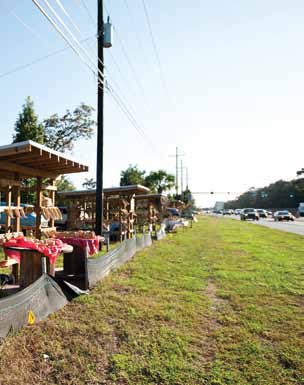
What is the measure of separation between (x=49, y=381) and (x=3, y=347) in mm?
732

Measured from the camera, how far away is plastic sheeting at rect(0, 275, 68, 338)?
3385 millimetres

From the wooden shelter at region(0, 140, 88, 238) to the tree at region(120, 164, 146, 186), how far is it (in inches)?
1563

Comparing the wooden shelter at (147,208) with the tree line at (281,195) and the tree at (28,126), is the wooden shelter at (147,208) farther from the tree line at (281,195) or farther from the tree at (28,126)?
the tree line at (281,195)

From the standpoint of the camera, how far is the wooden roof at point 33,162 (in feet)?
Answer: 17.6

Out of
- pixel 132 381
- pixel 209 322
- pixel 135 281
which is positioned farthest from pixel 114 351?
pixel 135 281

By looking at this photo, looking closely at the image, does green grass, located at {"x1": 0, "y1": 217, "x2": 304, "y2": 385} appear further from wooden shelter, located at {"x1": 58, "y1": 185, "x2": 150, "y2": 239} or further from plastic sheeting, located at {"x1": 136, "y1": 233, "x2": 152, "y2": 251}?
wooden shelter, located at {"x1": 58, "y1": 185, "x2": 150, "y2": 239}

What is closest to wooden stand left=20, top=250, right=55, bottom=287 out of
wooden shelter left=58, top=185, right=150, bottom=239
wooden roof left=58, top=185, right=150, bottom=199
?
wooden shelter left=58, top=185, right=150, bottom=239

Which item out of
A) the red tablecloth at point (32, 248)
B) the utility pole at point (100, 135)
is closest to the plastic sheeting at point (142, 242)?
the utility pole at point (100, 135)

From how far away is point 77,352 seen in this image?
11.2 ft

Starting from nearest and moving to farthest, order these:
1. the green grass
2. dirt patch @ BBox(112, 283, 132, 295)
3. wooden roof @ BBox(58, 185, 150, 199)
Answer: the green grass < dirt patch @ BBox(112, 283, 132, 295) < wooden roof @ BBox(58, 185, 150, 199)

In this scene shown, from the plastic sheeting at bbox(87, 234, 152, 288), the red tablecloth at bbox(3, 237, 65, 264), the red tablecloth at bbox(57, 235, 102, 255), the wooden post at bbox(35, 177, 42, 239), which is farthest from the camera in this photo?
the wooden post at bbox(35, 177, 42, 239)

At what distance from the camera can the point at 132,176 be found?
4781 cm

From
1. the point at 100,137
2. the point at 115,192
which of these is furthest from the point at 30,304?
the point at 115,192

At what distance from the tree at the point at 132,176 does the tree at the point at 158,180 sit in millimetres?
1032
